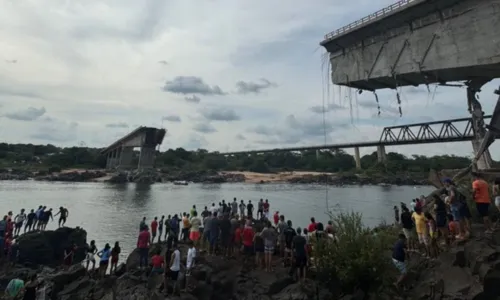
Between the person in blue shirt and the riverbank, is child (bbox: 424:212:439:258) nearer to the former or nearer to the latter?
the person in blue shirt

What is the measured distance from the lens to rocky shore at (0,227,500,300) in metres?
10.4

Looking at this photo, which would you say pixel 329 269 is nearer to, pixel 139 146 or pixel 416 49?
pixel 416 49

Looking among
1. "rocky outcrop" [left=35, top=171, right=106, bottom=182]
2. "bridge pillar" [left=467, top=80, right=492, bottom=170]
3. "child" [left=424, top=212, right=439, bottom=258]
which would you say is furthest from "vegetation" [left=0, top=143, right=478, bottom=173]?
"child" [left=424, top=212, right=439, bottom=258]

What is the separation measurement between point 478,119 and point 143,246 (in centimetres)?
2301

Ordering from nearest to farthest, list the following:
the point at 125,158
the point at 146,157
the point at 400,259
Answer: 1. the point at 400,259
2. the point at 146,157
3. the point at 125,158

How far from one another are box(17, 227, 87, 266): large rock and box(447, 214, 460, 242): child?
20.6m

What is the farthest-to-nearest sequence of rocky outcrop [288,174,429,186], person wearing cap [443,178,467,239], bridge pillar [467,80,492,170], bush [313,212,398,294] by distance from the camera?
rocky outcrop [288,174,429,186], bridge pillar [467,80,492,170], person wearing cap [443,178,467,239], bush [313,212,398,294]

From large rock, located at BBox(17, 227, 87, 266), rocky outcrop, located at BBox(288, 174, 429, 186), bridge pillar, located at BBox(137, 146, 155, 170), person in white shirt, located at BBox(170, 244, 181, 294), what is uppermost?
bridge pillar, located at BBox(137, 146, 155, 170)

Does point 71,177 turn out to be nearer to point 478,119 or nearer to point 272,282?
point 478,119

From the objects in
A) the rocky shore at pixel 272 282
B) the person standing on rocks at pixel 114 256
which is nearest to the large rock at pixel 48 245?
the rocky shore at pixel 272 282

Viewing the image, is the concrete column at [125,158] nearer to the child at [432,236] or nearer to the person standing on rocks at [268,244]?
the person standing on rocks at [268,244]

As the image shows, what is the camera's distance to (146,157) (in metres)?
114

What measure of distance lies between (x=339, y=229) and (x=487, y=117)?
19.5 metres

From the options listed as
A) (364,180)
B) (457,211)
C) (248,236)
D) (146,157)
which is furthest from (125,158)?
(457,211)
